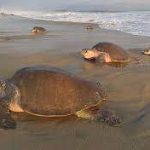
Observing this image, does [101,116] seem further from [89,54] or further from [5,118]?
[89,54]

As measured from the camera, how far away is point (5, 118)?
166 inches

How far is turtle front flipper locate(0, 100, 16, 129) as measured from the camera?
410cm

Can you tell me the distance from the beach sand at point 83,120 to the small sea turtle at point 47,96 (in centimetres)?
11

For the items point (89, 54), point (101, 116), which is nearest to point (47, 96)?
point (101, 116)

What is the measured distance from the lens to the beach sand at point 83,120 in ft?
12.5

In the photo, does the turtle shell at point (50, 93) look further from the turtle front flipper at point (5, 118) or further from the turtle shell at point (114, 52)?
the turtle shell at point (114, 52)

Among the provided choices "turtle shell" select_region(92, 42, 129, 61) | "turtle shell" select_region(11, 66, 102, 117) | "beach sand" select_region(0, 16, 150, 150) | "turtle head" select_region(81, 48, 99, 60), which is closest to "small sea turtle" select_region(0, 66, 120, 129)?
"turtle shell" select_region(11, 66, 102, 117)

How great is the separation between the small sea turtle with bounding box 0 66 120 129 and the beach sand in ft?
0.36

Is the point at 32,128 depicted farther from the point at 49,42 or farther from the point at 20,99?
the point at 49,42

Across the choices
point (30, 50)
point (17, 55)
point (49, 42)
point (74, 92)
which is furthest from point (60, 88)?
point (49, 42)

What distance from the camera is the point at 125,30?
12.6 m

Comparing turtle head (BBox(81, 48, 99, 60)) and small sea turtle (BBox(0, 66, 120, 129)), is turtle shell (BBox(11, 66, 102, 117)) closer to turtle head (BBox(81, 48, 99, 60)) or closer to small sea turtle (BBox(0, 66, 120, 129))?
small sea turtle (BBox(0, 66, 120, 129))

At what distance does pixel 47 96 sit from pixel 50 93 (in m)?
0.05

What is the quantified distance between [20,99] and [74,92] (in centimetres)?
63
